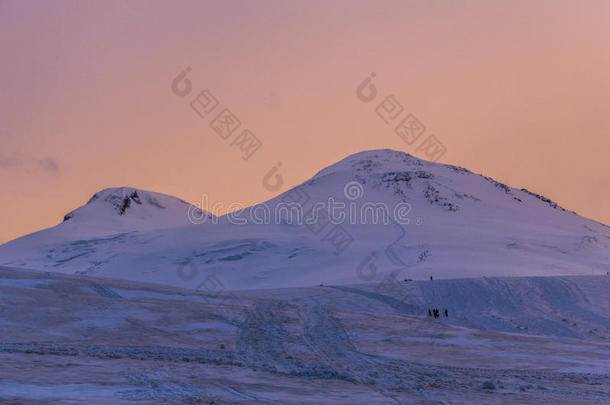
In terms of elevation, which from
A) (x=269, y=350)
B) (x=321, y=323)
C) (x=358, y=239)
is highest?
(x=358, y=239)

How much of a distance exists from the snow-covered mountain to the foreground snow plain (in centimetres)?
3140

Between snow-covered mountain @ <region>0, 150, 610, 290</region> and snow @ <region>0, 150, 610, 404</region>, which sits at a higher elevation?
snow-covered mountain @ <region>0, 150, 610, 290</region>

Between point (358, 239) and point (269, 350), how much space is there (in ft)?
261

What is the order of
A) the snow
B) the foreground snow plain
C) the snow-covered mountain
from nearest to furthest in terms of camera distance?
the foreground snow plain → the snow → the snow-covered mountain

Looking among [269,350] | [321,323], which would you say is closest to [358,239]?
[321,323]

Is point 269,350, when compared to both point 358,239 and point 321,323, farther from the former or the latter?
point 358,239

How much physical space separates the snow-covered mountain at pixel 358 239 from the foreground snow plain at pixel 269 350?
31401 mm

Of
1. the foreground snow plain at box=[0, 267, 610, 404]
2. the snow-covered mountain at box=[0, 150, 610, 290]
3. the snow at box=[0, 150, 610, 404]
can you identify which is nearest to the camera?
the foreground snow plain at box=[0, 267, 610, 404]

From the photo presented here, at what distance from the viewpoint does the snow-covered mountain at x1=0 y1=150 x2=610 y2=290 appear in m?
85.2

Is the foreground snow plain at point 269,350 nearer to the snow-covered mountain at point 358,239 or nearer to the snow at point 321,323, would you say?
the snow at point 321,323

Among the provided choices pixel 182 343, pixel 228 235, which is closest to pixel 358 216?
pixel 228 235

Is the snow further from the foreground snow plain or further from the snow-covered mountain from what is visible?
the snow-covered mountain

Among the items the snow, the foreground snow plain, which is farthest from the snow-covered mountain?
the foreground snow plain

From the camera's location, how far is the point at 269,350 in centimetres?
2591
